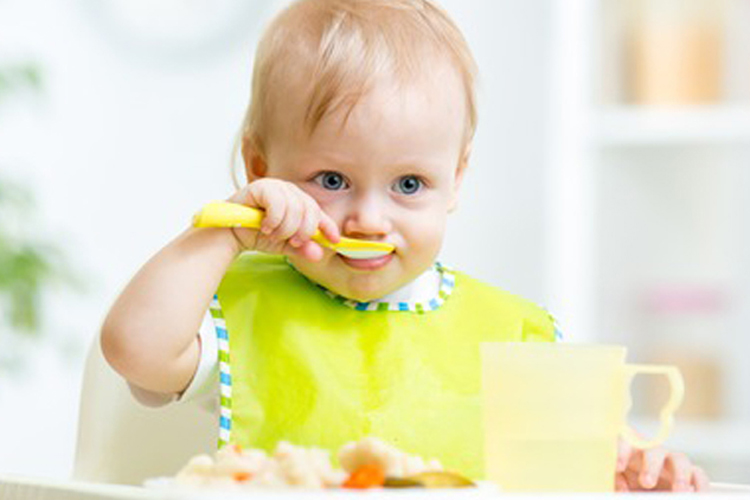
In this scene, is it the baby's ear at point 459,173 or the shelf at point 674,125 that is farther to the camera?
the shelf at point 674,125

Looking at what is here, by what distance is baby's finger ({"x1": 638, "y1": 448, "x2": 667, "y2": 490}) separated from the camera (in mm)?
1091

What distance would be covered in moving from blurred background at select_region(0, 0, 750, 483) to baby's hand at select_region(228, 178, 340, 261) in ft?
6.01

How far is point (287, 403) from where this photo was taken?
49.3 inches

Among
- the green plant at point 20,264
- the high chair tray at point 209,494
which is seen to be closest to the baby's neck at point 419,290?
the high chair tray at point 209,494

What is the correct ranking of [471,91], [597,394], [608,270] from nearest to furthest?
[597,394] → [471,91] → [608,270]

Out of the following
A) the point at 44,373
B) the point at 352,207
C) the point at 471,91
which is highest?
the point at 471,91

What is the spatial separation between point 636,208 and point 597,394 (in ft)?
8.02

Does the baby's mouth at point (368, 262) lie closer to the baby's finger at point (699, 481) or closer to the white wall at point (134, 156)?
the baby's finger at point (699, 481)

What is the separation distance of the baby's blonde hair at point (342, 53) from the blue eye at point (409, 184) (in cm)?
8

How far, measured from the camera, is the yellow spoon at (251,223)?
3.43 ft

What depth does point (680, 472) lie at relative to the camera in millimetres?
1090

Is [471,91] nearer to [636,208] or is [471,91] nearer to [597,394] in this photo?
[597,394]

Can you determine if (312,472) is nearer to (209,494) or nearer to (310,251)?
(209,494)

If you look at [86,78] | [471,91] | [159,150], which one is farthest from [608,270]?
[471,91]
